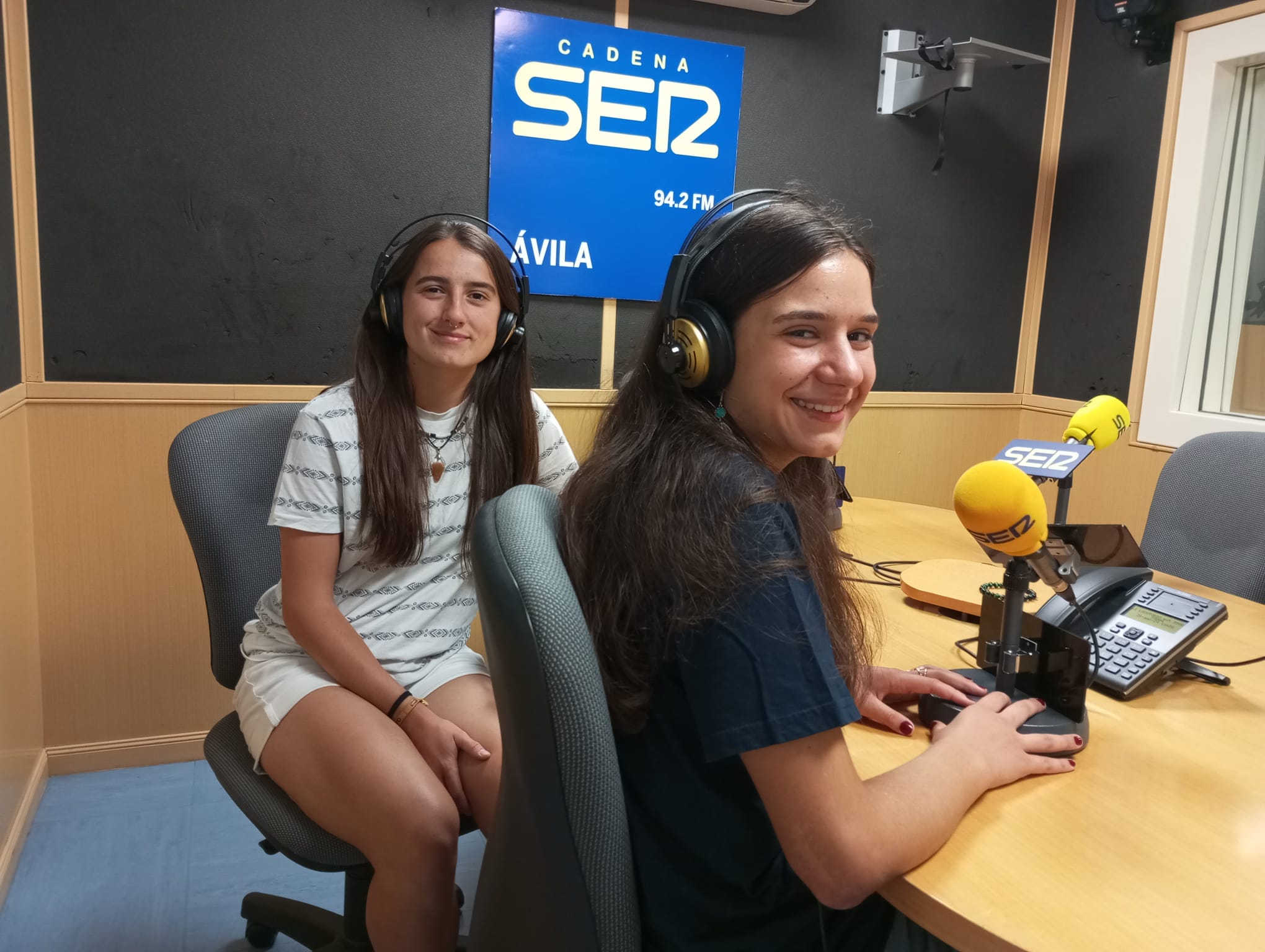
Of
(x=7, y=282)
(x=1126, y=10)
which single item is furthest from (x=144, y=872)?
(x=1126, y=10)

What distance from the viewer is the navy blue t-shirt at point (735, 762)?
785 millimetres

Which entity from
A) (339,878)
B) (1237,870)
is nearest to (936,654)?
(1237,870)

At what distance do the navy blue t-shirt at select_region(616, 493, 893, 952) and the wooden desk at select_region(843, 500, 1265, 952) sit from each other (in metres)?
0.13

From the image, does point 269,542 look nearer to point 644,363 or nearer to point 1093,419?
point 644,363

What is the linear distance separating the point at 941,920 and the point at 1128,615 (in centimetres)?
69

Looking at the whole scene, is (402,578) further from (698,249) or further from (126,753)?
(126,753)

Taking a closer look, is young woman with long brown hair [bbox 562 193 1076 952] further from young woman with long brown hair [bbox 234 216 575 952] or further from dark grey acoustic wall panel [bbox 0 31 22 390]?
dark grey acoustic wall panel [bbox 0 31 22 390]

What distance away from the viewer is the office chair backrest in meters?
1.52

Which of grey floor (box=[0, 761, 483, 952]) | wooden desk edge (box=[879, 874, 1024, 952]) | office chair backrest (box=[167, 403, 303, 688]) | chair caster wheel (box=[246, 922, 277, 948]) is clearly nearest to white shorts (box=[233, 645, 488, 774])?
office chair backrest (box=[167, 403, 303, 688])

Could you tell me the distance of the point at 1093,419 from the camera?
165 cm

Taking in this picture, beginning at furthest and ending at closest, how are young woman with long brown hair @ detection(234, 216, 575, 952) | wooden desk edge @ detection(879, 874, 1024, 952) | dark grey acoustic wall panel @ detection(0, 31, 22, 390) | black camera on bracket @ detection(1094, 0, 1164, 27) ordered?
black camera on bracket @ detection(1094, 0, 1164, 27), dark grey acoustic wall panel @ detection(0, 31, 22, 390), young woman with long brown hair @ detection(234, 216, 575, 952), wooden desk edge @ detection(879, 874, 1024, 952)

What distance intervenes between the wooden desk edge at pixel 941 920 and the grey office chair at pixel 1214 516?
1430mm

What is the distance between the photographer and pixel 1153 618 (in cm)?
127

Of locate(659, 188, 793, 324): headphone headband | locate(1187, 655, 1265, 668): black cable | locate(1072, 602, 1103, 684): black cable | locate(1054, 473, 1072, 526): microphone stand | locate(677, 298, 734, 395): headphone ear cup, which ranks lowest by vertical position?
locate(1187, 655, 1265, 668): black cable
